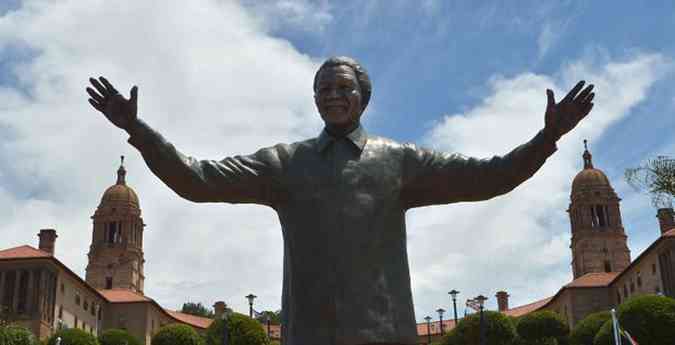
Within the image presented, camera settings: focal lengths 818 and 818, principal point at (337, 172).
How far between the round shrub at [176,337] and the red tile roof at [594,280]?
131ft

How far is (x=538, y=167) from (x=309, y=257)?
4.46ft

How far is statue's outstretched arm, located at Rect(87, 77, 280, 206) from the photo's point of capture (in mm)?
4223

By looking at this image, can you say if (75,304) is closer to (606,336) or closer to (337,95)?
(606,336)

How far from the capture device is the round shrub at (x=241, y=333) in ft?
168

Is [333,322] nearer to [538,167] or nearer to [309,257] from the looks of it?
[309,257]

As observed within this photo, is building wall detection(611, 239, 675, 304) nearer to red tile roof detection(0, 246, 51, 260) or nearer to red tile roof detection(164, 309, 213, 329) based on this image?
red tile roof detection(164, 309, 213, 329)

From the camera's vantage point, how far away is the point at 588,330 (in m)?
51.0

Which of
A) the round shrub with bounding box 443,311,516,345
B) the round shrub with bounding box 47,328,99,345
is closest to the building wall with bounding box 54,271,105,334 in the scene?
the round shrub with bounding box 47,328,99,345

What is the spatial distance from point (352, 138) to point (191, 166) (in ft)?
2.98

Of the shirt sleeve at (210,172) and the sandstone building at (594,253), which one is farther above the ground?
the sandstone building at (594,253)

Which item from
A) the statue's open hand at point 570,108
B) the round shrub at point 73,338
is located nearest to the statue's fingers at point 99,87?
the statue's open hand at point 570,108

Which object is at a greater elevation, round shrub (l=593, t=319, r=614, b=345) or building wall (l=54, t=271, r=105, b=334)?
building wall (l=54, t=271, r=105, b=334)

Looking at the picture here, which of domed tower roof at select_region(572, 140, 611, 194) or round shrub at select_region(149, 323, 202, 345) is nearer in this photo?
round shrub at select_region(149, 323, 202, 345)

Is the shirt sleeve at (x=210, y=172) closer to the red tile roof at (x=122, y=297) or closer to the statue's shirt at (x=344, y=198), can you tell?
the statue's shirt at (x=344, y=198)
